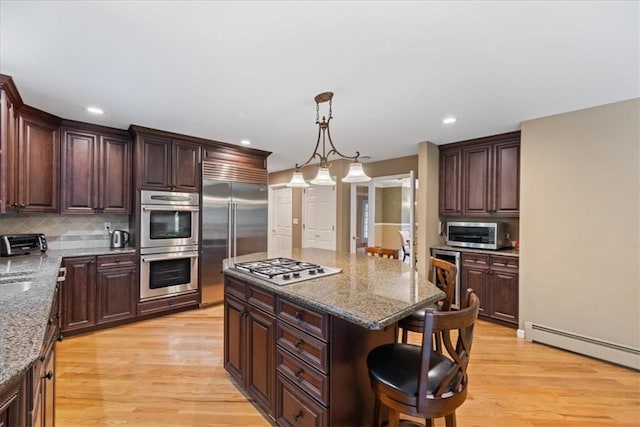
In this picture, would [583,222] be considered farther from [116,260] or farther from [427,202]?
[116,260]

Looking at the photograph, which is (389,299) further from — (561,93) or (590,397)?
(561,93)

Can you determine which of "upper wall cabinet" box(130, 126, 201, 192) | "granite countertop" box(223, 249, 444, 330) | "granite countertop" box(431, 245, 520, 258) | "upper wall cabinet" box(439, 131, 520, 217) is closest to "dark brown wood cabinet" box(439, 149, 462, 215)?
"upper wall cabinet" box(439, 131, 520, 217)

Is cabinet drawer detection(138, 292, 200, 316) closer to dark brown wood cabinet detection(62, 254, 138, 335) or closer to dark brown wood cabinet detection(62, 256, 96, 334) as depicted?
dark brown wood cabinet detection(62, 254, 138, 335)

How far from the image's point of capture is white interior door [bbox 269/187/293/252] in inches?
264

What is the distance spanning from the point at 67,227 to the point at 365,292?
3.91 m

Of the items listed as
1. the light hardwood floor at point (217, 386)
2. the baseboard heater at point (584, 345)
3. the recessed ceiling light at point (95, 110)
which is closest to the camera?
the light hardwood floor at point (217, 386)

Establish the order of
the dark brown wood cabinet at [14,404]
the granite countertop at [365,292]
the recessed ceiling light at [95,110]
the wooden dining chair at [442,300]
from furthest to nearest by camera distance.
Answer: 1. the recessed ceiling light at [95,110]
2. the wooden dining chair at [442,300]
3. the granite countertop at [365,292]
4. the dark brown wood cabinet at [14,404]

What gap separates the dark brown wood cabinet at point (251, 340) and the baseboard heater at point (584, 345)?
2.93m

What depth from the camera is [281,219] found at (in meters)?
6.92

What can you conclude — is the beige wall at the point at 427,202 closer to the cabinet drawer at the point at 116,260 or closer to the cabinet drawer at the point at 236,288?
the cabinet drawer at the point at 236,288

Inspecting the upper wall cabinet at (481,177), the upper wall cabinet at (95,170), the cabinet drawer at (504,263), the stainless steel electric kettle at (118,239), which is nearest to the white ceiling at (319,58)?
the upper wall cabinet at (95,170)

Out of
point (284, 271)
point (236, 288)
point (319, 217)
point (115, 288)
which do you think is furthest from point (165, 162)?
point (319, 217)

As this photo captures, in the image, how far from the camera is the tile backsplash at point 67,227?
3.28 metres

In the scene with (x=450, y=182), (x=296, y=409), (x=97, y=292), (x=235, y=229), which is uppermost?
(x=450, y=182)
